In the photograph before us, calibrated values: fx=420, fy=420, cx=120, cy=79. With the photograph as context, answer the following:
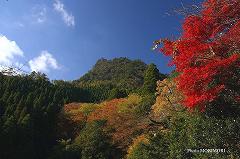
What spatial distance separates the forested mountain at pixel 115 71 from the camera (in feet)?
443

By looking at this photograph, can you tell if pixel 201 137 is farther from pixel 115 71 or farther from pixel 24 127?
pixel 115 71

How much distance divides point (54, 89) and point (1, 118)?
45.2m

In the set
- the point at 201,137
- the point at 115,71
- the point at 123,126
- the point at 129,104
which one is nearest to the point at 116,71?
the point at 115,71

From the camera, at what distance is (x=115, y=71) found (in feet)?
504

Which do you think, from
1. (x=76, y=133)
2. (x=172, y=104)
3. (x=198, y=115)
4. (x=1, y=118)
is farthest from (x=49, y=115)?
(x=198, y=115)

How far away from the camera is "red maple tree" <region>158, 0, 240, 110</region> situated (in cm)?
1638

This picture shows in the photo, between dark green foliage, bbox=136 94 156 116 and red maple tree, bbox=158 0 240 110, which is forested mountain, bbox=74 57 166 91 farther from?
red maple tree, bbox=158 0 240 110

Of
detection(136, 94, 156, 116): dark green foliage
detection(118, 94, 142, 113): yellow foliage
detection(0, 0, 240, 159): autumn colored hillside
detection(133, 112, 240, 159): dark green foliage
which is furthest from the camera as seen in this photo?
detection(118, 94, 142, 113): yellow foliage

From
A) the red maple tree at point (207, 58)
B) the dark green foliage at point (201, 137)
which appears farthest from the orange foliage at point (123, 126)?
the red maple tree at point (207, 58)

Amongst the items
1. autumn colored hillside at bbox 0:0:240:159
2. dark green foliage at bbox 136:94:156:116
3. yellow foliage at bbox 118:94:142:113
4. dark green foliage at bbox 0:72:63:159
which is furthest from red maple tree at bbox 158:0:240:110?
yellow foliage at bbox 118:94:142:113

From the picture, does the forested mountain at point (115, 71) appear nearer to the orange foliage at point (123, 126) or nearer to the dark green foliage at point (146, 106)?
the orange foliage at point (123, 126)

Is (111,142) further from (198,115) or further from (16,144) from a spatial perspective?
(198,115)

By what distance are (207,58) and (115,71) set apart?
136 m

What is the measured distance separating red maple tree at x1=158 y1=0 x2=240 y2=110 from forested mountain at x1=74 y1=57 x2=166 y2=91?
104737mm
